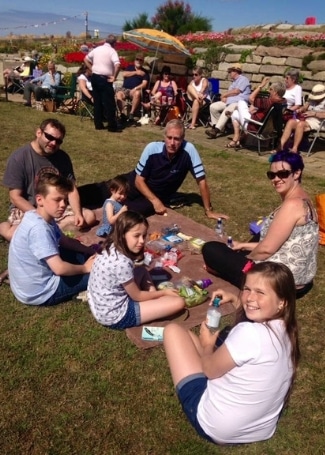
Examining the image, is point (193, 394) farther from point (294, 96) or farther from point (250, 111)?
point (294, 96)

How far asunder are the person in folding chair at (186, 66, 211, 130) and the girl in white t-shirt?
31.4ft

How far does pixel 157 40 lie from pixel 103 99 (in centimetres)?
300

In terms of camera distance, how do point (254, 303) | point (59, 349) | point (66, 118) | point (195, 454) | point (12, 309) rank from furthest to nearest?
point (66, 118) < point (12, 309) < point (59, 349) < point (195, 454) < point (254, 303)

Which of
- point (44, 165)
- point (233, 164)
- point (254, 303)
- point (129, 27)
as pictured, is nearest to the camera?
point (254, 303)

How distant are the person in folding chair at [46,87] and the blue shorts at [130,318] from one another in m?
11.0

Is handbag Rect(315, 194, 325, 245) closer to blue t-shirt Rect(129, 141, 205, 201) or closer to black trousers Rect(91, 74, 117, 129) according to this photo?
blue t-shirt Rect(129, 141, 205, 201)

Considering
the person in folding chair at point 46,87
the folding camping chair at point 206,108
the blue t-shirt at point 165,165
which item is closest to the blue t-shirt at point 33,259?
the blue t-shirt at point 165,165

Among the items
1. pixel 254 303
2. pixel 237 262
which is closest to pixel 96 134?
pixel 237 262

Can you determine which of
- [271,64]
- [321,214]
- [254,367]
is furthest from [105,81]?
[254,367]

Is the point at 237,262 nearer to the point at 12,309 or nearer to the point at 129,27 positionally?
the point at 12,309

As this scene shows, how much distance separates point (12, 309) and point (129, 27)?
101 ft

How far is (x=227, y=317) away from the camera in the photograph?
149 inches

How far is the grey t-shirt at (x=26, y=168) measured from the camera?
15.0 feet

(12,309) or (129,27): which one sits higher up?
(129,27)
